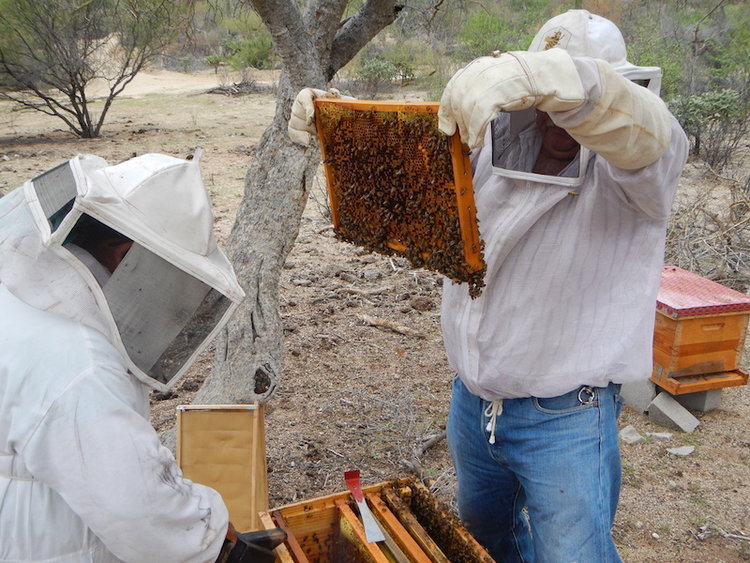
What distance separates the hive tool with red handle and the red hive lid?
276 centimetres

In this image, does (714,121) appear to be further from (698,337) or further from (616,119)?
(616,119)

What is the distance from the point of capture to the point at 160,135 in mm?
14039

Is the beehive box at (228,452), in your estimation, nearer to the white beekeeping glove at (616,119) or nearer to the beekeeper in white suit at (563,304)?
the beekeeper in white suit at (563,304)

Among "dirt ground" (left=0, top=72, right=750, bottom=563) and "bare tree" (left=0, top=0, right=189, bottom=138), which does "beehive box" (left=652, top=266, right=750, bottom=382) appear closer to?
"dirt ground" (left=0, top=72, right=750, bottom=563)

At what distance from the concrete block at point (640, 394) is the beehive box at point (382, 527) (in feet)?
8.80

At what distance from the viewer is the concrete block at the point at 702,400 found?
4688 mm

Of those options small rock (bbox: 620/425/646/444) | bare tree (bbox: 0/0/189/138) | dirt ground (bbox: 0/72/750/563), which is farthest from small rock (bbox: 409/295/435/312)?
bare tree (bbox: 0/0/189/138)

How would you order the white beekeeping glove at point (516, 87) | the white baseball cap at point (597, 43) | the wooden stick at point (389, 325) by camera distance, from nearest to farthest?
the white beekeeping glove at point (516, 87)
the white baseball cap at point (597, 43)
the wooden stick at point (389, 325)

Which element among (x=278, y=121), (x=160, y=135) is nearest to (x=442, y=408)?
(x=278, y=121)

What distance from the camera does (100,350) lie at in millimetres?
1501

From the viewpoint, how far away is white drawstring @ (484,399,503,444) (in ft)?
7.12

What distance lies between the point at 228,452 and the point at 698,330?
3101 millimetres

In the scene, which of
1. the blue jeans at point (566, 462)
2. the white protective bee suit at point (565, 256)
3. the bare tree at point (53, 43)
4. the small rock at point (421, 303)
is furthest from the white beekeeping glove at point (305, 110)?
the bare tree at point (53, 43)

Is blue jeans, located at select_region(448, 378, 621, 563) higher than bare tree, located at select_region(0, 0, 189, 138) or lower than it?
lower
